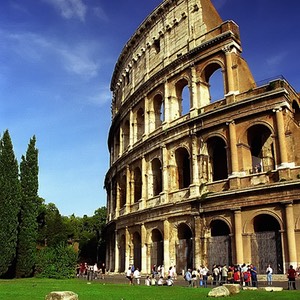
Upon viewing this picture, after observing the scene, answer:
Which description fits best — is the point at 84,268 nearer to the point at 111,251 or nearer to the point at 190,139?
the point at 111,251

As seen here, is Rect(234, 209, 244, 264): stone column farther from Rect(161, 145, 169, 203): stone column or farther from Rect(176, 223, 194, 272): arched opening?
Rect(161, 145, 169, 203): stone column

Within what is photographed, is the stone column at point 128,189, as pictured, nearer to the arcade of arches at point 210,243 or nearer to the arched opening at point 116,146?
the arcade of arches at point 210,243

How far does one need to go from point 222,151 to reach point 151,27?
11.9m

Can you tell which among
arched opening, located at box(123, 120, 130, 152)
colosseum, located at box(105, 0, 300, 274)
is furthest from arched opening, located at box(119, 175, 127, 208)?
arched opening, located at box(123, 120, 130, 152)

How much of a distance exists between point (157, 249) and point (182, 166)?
5.53 m

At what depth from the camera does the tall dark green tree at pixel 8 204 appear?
24906 mm

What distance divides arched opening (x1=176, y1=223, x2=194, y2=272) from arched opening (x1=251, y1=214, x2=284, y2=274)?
3.97 metres

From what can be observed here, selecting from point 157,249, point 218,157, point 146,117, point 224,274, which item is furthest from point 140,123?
point 224,274

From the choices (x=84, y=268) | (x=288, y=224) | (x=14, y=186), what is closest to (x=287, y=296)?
(x=288, y=224)

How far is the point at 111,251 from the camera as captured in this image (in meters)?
34.5

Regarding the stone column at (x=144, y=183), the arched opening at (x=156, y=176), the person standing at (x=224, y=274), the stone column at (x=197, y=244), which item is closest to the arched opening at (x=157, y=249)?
the stone column at (x=144, y=183)

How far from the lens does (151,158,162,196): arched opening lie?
93.8 ft

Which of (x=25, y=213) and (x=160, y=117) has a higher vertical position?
(x=160, y=117)

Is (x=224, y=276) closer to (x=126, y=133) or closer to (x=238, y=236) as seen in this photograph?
(x=238, y=236)
